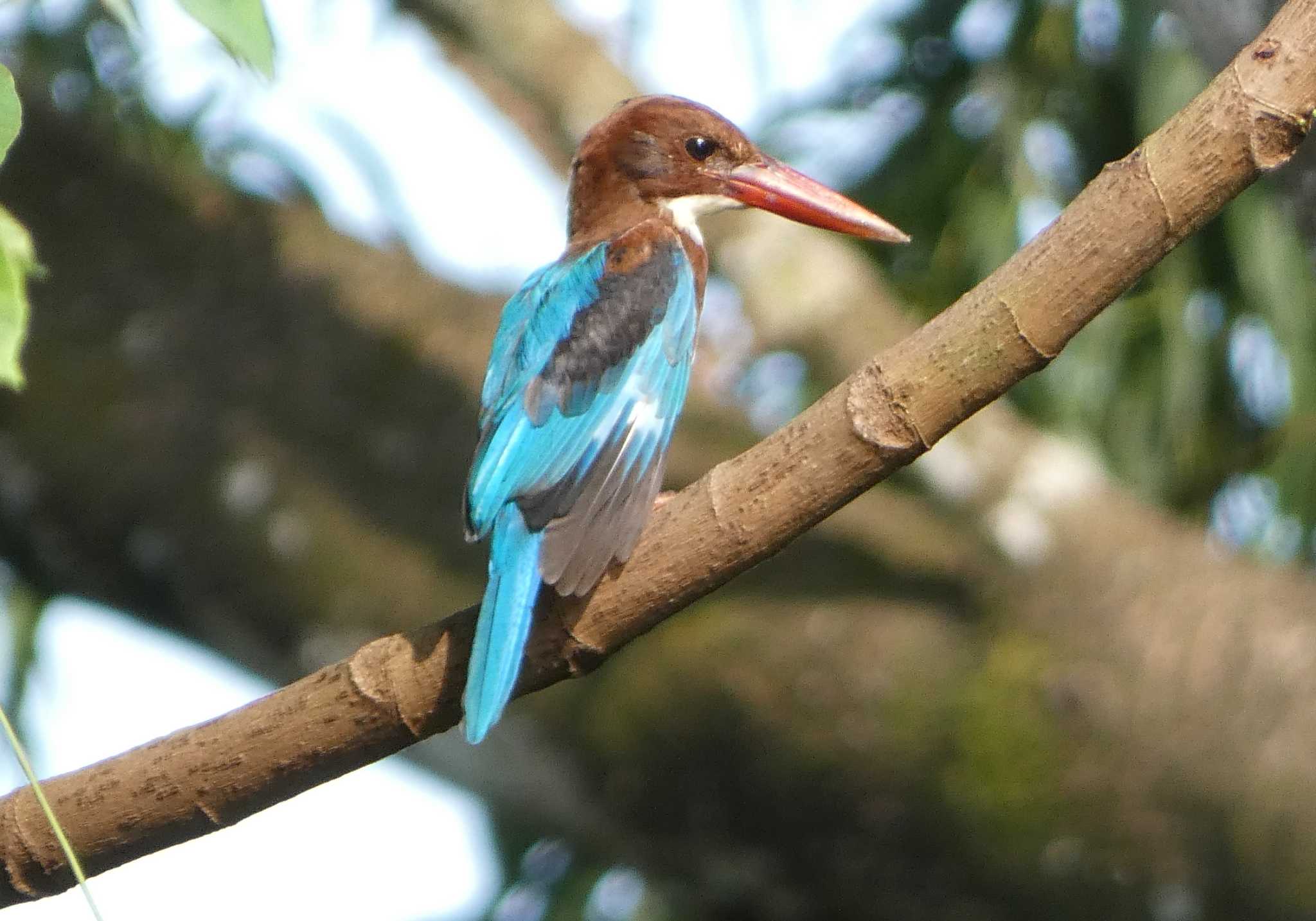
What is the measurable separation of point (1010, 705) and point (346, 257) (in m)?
2.18

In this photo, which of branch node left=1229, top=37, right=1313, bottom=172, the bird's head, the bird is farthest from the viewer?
the bird's head

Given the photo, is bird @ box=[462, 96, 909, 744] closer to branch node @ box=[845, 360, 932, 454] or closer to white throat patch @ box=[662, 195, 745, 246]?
white throat patch @ box=[662, 195, 745, 246]

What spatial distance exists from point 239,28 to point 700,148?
1.72 m

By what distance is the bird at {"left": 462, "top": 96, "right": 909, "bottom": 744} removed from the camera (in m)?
2.05

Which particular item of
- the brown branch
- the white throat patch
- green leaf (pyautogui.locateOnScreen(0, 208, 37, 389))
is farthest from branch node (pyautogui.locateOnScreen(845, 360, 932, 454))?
the white throat patch

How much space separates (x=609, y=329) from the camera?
2.62 metres

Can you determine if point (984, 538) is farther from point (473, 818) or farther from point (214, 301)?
point (214, 301)

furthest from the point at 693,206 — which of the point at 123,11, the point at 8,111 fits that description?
the point at 8,111

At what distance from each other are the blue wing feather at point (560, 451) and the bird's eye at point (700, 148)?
0.27m

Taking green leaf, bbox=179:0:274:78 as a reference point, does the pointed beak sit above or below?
above

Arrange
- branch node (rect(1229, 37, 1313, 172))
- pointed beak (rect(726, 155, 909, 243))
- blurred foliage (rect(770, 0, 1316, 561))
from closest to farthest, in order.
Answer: branch node (rect(1229, 37, 1313, 172)), pointed beak (rect(726, 155, 909, 243)), blurred foliage (rect(770, 0, 1316, 561))

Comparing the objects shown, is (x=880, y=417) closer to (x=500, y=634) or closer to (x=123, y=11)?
(x=500, y=634)

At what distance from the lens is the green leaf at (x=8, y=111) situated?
1.26 m

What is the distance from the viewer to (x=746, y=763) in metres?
4.08
